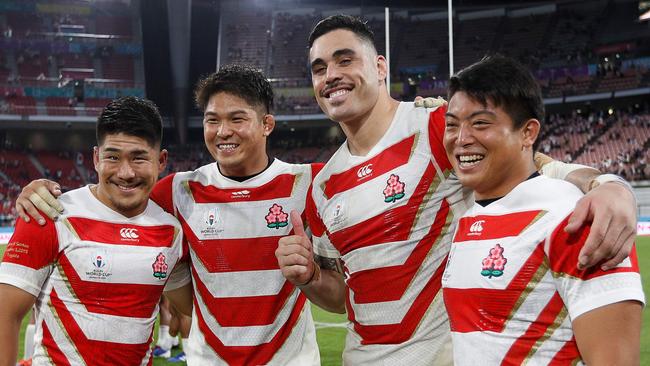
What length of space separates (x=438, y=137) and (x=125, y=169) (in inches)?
56.3

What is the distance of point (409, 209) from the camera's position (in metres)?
2.62

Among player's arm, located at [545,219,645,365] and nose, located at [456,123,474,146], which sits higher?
nose, located at [456,123,474,146]

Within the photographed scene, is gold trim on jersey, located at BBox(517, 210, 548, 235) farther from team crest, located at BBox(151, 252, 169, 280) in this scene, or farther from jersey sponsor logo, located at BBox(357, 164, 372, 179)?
team crest, located at BBox(151, 252, 169, 280)

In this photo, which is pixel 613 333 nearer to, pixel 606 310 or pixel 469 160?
pixel 606 310

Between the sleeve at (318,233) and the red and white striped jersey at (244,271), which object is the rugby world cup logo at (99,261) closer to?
the red and white striped jersey at (244,271)

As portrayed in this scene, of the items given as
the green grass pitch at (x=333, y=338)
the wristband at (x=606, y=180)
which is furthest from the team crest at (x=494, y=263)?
the green grass pitch at (x=333, y=338)

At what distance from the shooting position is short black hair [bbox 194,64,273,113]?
3.04 meters

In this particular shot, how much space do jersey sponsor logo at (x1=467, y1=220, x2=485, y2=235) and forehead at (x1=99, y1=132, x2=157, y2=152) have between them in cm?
160

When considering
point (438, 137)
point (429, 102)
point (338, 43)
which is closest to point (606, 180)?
point (438, 137)

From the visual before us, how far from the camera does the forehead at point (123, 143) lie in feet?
9.16

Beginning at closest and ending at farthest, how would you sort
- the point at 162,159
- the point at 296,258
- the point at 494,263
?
1. the point at 494,263
2. the point at 296,258
3. the point at 162,159

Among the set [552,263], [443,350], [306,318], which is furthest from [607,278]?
[306,318]

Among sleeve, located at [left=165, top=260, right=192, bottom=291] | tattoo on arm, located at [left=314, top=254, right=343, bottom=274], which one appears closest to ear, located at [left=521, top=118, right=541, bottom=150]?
tattoo on arm, located at [left=314, top=254, right=343, bottom=274]

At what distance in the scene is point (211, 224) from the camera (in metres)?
3.06
